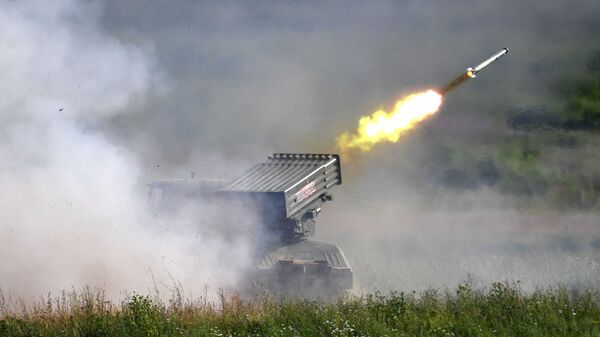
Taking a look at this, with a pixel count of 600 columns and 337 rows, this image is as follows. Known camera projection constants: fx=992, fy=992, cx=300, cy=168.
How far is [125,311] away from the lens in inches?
566

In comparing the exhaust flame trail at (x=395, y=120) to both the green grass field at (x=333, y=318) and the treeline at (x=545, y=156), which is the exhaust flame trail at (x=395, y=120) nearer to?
the treeline at (x=545, y=156)

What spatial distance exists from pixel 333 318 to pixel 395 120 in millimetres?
9506

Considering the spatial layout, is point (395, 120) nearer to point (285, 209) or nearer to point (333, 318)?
point (285, 209)

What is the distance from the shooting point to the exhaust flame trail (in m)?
22.2

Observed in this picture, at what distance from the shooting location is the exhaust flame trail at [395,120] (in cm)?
2216

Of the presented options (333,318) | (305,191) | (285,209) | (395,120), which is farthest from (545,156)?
(333,318)

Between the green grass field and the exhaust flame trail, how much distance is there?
7475 mm

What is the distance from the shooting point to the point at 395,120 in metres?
22.7

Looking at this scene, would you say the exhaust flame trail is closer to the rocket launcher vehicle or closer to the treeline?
the rocket launcher vehicle

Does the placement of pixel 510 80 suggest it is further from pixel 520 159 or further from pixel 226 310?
pixel 226 310

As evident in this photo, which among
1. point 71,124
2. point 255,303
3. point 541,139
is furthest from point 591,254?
point 71,124

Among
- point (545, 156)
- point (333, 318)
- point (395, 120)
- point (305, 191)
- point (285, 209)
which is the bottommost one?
point (333, 318)

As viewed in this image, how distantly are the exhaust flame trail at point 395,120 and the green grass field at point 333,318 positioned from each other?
7.47 metres

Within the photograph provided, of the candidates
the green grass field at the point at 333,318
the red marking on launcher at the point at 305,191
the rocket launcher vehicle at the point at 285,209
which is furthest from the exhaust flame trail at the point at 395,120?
the green grass field at the point at 333,318
